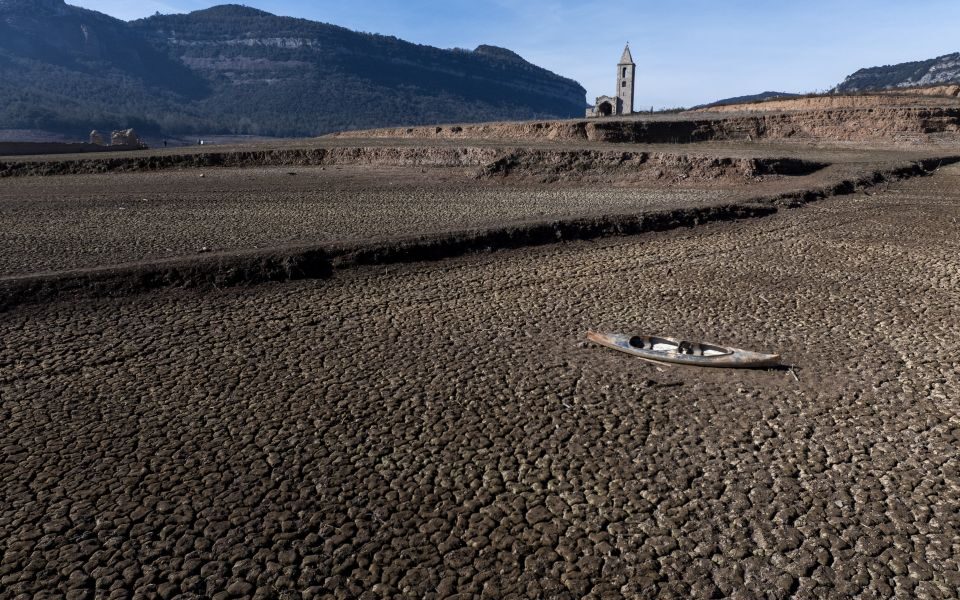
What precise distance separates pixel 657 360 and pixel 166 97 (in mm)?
145693

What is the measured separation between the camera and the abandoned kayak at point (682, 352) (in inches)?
207

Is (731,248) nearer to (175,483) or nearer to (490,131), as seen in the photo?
(175,483)

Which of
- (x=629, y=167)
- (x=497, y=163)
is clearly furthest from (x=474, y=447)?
(x=497, y=163)

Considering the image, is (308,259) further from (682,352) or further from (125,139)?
(125,139)

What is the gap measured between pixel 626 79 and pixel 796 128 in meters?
37.3

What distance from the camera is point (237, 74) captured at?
152 metres

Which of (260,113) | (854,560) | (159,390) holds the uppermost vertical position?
(260,113)

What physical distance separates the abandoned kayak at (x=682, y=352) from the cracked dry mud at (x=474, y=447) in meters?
0.10

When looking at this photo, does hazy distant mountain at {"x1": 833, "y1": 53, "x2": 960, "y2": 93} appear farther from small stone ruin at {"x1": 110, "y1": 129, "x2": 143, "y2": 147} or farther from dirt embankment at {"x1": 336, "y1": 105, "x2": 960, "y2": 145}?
small stone ruin at {"x1": 110, "y1": 129, "x2": 143, "y2": 147}

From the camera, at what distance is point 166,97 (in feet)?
432

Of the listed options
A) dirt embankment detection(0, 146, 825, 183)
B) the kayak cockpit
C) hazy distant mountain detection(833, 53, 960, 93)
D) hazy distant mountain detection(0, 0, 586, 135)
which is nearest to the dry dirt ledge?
the kayak cockpit

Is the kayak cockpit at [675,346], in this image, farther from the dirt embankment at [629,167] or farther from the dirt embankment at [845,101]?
the dirt embankment at [845,101]

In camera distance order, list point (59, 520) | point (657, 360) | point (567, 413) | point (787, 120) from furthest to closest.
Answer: point (787, 120) → point (657, 360) → point (567, 413) → point (59, 520)

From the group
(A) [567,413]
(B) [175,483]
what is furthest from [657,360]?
(B) [175,483]
